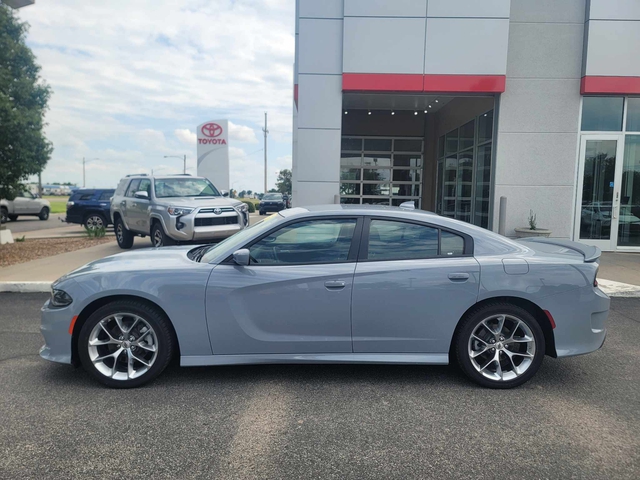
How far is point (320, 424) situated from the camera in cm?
347

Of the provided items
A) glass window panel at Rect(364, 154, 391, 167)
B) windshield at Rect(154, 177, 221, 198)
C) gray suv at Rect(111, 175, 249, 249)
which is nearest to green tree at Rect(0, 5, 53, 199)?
gray suv at Rect(111, 175, 249, 249)

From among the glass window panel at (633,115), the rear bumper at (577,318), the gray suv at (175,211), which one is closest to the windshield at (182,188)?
the gray suv at (175,211)

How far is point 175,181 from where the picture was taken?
472 inches

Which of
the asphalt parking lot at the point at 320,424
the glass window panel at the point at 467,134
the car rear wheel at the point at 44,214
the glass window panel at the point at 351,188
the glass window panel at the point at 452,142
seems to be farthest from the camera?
the car rear wheel at the point at 44,214

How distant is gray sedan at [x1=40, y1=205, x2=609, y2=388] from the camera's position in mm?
3992

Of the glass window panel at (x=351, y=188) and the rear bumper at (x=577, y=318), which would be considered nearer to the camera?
the rear bumper at (x=577, y=318)

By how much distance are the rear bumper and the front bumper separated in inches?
151

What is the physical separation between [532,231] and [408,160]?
8.47 meters

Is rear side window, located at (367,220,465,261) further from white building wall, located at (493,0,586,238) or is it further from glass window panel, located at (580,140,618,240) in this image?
glass window panel, located at (580,140,618,240)

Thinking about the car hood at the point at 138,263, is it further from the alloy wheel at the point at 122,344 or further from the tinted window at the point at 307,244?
the tinted window at the point at 307,244

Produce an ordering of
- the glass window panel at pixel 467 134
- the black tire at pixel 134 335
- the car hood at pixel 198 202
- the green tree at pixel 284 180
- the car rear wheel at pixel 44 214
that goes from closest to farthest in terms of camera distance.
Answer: the black tire at pixel 134 335 < the car hood at pixel 198 202 < the glass window panel at pixel 467 134 < the car rear wheel at pixel 44 214 < the green tree at pixel 284 180

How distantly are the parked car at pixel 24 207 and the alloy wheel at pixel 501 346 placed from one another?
28.5 metres

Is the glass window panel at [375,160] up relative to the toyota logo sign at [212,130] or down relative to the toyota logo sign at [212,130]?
down

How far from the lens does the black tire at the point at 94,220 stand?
18470 mm
